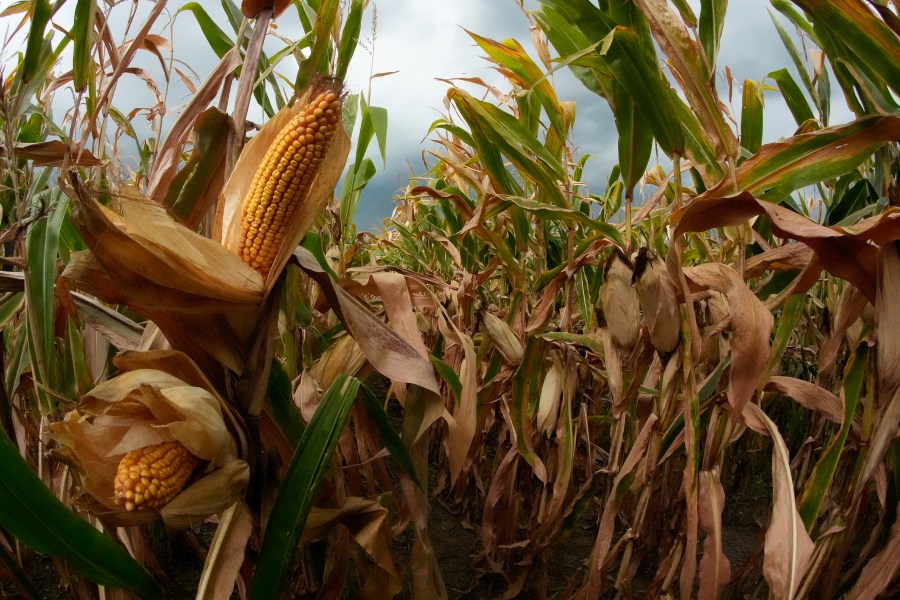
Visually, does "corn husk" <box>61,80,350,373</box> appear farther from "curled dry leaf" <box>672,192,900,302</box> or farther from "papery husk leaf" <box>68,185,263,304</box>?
"curled dry leaf" <box>672,192,900,302</box>

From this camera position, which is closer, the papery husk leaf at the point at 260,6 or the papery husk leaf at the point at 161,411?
the papery husk leaf at the point at 161,411

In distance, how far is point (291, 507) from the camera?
0.90 metres

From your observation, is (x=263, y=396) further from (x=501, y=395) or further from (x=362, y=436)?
(x=501, y=395)

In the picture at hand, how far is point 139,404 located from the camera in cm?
80

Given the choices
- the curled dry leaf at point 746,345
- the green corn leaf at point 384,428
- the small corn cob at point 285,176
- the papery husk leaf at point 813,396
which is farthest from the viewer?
the papery husk leaf at point 813,396

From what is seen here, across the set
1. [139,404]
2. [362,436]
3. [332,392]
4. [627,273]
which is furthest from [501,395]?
[139,404]

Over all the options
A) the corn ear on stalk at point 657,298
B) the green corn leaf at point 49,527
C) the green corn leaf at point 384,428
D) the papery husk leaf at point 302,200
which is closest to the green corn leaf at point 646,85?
the corn ear on stalk at point 657,298

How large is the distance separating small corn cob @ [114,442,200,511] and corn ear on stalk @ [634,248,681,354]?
0.78 metres

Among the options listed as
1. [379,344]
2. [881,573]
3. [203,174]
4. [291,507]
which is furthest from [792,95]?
[291,507]

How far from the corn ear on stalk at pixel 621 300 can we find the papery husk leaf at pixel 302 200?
1.83ft

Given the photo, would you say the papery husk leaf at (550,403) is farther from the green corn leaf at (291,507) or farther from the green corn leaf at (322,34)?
the green corn leaf at (322,34)

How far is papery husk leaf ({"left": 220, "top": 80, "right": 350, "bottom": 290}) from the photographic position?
0.89 m

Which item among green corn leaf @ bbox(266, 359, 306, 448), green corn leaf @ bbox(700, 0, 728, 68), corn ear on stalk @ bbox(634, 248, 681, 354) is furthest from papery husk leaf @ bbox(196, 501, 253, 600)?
green corn leaf @ bbox(700, 0, 728, 68)

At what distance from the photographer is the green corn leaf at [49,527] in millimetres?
780
